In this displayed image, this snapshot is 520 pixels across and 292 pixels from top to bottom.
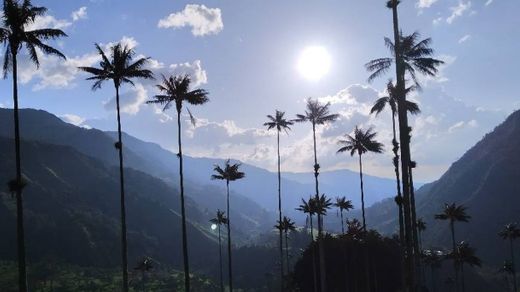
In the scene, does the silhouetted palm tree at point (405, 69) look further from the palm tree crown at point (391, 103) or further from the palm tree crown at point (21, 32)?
the palm tree crown at point (21, 32)

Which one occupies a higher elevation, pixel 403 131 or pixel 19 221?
pixel 403 131

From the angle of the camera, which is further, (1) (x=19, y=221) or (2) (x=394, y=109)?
(2) (x=394, y=109)

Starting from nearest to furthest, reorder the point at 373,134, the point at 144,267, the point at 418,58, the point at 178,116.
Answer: the point at 418,58
the point at 178,116
the point at 373,134
the point at 144,267

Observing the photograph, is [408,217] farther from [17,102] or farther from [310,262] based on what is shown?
[310,262]

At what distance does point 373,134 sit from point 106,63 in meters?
40.1

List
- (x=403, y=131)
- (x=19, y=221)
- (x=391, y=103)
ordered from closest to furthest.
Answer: (x=19, y=221) → (x=403, y=131) → (x=391, y=103)

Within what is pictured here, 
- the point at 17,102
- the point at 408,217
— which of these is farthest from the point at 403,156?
the point at 17,102

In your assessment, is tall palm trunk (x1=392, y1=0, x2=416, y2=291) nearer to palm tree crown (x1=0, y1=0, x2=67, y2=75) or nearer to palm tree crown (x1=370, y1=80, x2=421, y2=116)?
palm tree crown (x1=370, y1=80, x2=421, y2=116)

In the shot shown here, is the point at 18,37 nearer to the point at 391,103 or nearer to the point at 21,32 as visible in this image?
the point at 21,32

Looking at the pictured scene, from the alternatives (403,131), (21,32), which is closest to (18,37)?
(21,32)

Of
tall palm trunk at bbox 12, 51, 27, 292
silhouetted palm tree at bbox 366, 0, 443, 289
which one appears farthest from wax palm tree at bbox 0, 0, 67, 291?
silhouetted palm tree at bbox 366, 0, 443, 289

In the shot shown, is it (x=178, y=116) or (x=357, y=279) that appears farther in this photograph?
(x=357, y=279)

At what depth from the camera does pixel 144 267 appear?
131500mm

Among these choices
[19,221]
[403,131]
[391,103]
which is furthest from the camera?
[391,103]
